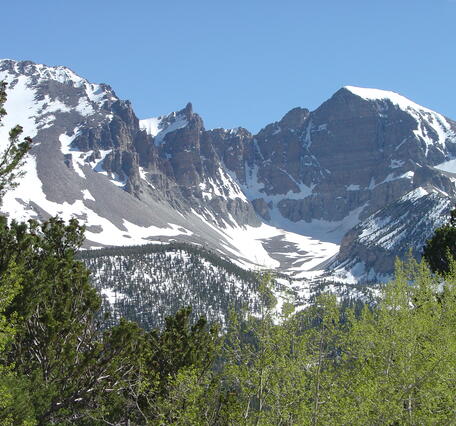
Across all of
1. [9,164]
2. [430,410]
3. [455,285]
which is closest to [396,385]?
[430,410]

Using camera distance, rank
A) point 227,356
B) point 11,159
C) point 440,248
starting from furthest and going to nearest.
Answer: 1. point 440,248
2. point 11,159
3. point 227,356

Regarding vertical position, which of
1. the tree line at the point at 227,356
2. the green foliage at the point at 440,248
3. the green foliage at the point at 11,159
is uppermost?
the green foliage at the point at 440,248

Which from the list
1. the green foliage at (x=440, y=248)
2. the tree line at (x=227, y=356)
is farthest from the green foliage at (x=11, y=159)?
the green foliage at (x=440, y=248)

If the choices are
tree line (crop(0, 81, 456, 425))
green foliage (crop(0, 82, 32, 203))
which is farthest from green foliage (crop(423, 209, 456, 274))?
green foliage (crop(0, 82, 32, 203))

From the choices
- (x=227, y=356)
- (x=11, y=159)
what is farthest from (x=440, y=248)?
(x=11, y=159)

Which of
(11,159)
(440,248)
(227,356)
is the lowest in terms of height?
(227,356)

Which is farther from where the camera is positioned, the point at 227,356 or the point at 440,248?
the point at 440,248

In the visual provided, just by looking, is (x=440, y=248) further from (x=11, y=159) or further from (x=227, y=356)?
(x=11, y=159)

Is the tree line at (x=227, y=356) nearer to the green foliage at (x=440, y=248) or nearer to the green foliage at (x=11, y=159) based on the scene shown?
the green foliage at (x=11, y=159)

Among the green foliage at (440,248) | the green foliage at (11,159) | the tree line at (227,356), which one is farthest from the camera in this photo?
the green foliage at (440,248)

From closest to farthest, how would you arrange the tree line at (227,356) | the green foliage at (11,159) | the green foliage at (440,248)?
1. the tree line at (227,356)
2. the green foliage at (11,159)
3. the green foliage at (440,248)

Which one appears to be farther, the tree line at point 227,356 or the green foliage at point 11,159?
the green foliage at point 11,159

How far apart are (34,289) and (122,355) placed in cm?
697

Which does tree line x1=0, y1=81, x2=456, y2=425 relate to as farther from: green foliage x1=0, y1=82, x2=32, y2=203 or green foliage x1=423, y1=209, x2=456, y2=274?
green foliage x1=423, y1=209, x2=456, y2=274
